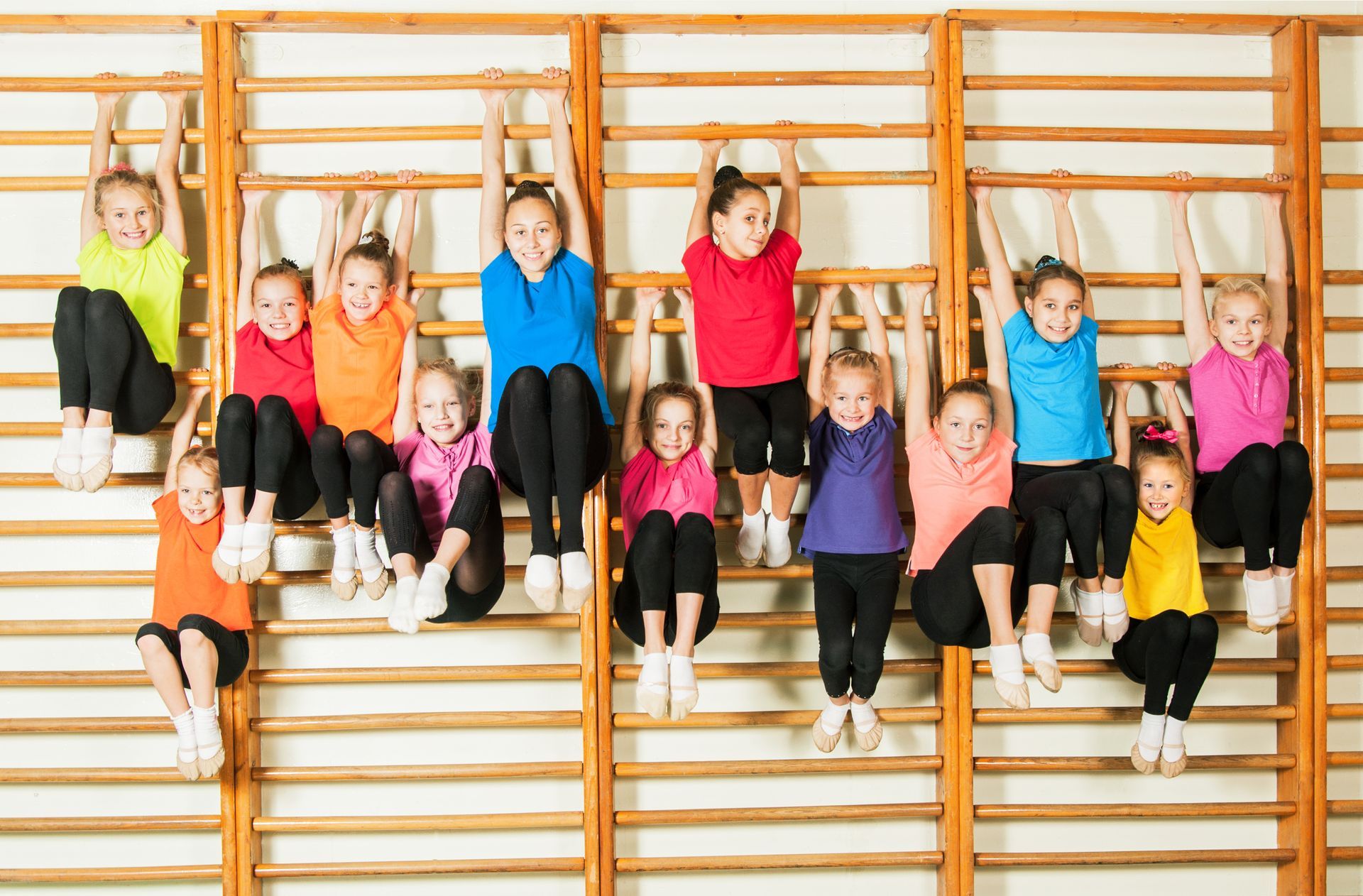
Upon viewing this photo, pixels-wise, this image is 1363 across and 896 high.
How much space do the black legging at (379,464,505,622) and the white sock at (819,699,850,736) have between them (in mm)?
1008

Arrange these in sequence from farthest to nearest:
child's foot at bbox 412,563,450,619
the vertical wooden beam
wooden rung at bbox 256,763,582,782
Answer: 1. the vertical wooden beam
2. wooden rung at bbox 256,763,582,782
3. child's foot at bbox 412,563,450,619

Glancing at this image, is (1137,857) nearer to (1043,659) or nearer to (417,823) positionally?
(1043,659)

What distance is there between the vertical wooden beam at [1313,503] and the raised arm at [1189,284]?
34 cm

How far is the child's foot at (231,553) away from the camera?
2.56m

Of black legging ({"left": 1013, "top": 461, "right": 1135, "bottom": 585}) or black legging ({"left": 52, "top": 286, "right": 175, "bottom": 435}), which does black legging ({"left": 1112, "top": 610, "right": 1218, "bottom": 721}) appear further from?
black legging ({"left": 52, "top": 286, "right": 175, "bottom": 435})

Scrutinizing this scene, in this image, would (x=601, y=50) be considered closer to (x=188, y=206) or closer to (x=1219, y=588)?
(x=188, y=206)

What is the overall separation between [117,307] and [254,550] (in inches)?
30.6

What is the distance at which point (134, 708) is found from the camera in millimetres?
2961

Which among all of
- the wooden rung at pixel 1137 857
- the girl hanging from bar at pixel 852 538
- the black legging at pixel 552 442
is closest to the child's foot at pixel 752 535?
the girl hanging from bar at pixel 852 538

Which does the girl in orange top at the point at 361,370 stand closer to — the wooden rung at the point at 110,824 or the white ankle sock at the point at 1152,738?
the wooden rung at the point at 110,824

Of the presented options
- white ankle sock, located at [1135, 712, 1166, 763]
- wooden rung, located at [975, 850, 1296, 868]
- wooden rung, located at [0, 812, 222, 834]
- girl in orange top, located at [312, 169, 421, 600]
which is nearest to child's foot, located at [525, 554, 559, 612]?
girl in orange top, located at [312, 169, 421, 600]

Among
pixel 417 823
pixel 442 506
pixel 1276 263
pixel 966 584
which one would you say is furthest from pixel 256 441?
pixel 1276 263

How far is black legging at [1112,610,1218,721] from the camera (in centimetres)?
272

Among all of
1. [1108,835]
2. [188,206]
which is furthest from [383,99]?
[1108,835]
